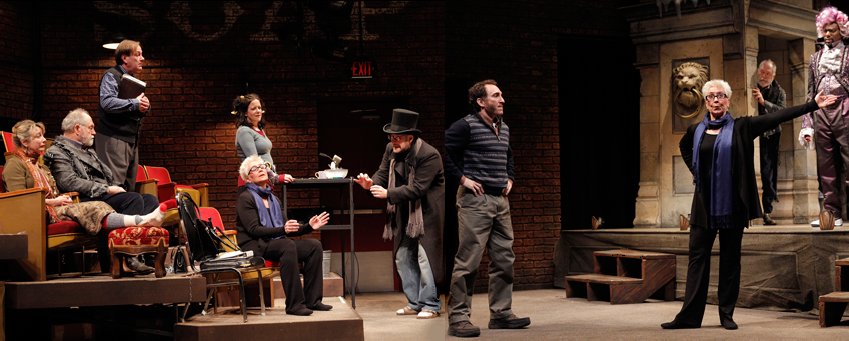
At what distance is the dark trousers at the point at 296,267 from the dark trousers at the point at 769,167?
5135 millimetres

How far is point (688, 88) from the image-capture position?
1004cm

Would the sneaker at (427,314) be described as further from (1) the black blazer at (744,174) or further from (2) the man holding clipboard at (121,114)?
(2) the man holding clipboard at (121,114)

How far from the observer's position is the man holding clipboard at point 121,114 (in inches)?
253

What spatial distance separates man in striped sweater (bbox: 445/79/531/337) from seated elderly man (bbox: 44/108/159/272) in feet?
6.62

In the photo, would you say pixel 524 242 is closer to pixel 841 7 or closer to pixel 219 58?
pixel 219 58

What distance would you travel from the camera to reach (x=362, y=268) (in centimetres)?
1059

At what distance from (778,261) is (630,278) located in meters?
1.38

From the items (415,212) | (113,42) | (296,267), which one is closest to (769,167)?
(415,212)

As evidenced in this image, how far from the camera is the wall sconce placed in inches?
376

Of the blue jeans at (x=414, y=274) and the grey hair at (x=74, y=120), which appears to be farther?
the blue jeans at (x=414, y=274)

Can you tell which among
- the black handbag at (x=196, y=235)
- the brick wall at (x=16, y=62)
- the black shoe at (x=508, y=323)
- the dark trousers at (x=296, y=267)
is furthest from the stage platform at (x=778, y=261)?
the brick wall at (x=16, y=62)

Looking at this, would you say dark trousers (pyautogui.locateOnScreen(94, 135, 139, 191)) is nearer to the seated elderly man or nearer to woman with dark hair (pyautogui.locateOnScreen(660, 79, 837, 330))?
the seated elderly man

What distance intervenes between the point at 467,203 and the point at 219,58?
4.89 m

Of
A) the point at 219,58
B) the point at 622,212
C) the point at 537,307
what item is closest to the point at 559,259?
the point at 622,212
